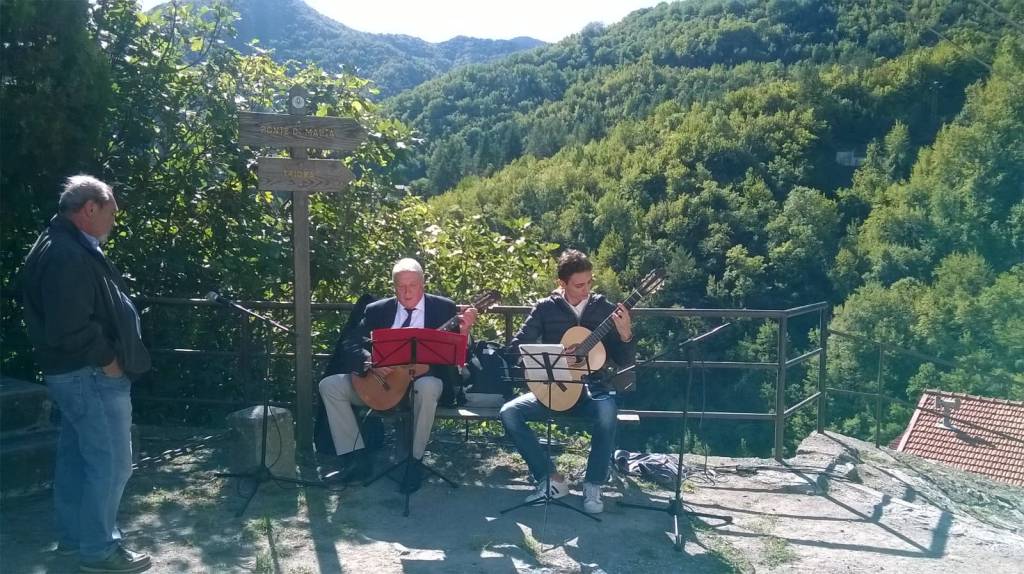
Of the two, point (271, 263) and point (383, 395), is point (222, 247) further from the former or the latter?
point (383, 395)

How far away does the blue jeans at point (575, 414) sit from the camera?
5.34 meters

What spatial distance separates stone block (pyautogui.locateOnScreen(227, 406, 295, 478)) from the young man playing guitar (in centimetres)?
31

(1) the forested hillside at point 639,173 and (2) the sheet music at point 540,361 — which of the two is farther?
(1) the forested hillside at point 639,173

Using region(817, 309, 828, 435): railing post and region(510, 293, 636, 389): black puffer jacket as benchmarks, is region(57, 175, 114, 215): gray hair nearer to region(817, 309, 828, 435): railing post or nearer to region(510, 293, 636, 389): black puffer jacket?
region(510, 293, 636, 389): black puffer jacket

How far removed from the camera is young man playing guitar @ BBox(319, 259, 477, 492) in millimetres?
5535

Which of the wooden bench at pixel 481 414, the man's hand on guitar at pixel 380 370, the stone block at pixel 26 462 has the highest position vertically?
the man's hand on guitar at pixel 380 370

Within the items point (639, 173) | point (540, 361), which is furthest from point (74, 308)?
point (639, 173)

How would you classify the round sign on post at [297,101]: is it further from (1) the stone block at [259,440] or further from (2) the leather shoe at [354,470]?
(2) the leather shoe at [354,470]

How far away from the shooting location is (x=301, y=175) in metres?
6.07

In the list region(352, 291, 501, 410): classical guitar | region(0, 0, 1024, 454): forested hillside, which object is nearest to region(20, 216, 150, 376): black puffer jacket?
region(352, 291, 501, 410): classical guitar

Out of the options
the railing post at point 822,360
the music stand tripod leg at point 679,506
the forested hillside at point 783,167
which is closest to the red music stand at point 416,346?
the music stand tripod leg at point 679,506

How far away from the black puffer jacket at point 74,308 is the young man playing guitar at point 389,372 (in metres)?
1.66

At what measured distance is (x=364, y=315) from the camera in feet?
19.5

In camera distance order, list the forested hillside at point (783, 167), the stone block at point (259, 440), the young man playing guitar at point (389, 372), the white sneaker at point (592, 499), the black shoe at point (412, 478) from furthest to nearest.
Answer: the forested hillside at point (783, 167), the stone block at point (259, 440), the young man playing guitar at point (389, 372), the black shoe at point (412, 478), the white sneaker at point (592, 499)
